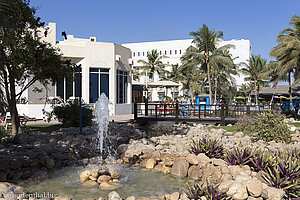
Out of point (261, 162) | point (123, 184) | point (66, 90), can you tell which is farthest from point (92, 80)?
point (261, 162)

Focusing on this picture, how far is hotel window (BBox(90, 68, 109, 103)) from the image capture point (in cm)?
2353

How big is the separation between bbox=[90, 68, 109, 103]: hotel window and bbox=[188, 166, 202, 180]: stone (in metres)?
16.8

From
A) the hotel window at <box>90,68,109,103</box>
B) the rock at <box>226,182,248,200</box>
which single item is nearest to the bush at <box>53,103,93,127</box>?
the hotel window at <box>90,68,109,103</box>

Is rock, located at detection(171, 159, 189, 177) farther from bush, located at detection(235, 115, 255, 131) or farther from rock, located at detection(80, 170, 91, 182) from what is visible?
bush, located at detection(235, 115, 255, 131)

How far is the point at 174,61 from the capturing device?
63.6m

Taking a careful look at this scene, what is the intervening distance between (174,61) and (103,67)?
41313 mm

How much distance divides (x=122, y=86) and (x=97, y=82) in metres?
3.02

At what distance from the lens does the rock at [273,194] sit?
5.61m

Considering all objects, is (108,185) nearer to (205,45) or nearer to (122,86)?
(122,86)

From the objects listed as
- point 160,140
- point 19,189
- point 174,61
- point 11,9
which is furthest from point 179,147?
point 174,61

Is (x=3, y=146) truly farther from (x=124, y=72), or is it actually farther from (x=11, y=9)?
(x=124, y=72)

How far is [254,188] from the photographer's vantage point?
5758 mm

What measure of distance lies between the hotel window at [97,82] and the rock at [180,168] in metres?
16.4

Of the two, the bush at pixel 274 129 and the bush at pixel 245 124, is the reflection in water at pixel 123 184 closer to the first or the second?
the bush at pixel 274 129
